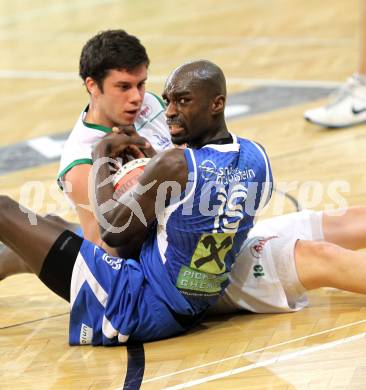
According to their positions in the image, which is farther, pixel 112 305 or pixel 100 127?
pixel 100 127

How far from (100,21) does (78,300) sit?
9551mm

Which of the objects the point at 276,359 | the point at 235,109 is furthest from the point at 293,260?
the point at 235,109

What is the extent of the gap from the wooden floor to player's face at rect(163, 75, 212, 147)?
2.83 ft

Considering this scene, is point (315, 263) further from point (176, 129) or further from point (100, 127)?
point (100, 127)

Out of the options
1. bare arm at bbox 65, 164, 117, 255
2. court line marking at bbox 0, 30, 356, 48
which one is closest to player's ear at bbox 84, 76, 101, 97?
bare arm at bbox 65, 164, 117, 255

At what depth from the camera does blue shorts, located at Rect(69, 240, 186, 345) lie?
454 cm

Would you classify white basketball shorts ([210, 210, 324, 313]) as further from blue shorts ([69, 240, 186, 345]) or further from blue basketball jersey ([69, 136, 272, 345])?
blue shorts ([69, 240, 186, 345])

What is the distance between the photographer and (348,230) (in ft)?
16.9

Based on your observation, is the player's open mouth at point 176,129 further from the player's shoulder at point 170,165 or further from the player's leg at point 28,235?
the player's leg at point 28,235

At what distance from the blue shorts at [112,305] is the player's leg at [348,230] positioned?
3.17ft

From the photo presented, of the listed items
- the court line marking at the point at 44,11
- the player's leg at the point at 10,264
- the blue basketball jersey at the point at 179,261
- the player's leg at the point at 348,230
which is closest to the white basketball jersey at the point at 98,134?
the player's leg at the point at 10,264

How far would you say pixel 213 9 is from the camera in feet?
47.1

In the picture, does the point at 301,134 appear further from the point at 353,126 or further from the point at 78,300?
the point at 78,300

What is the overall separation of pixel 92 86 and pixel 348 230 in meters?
1.42
